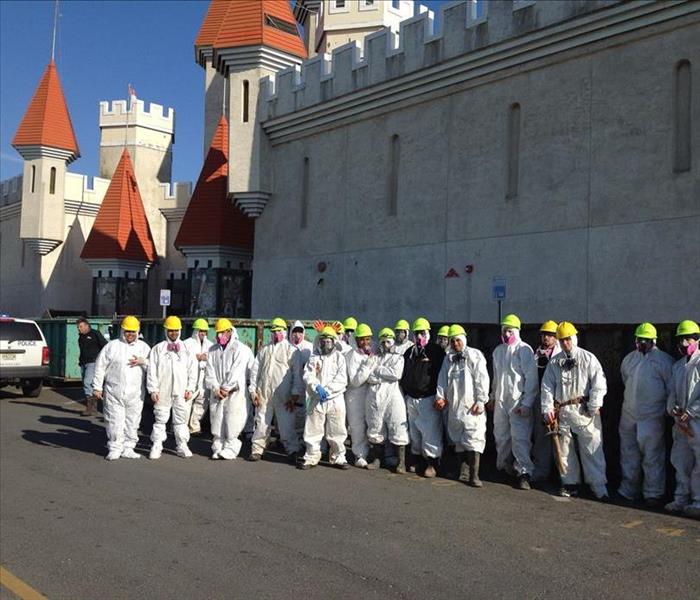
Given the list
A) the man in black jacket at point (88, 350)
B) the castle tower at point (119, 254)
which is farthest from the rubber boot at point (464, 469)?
the castle tower at point (119, 254)

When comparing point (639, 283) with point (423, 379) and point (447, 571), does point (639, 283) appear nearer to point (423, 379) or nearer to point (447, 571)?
point (423, 379)

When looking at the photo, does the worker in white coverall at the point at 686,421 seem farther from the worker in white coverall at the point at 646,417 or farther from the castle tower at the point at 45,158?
the castle tower at the point at 45,158

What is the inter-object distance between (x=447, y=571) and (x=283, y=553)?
4.23ft

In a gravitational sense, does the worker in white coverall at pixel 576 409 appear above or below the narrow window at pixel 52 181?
below

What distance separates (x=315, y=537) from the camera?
6.45m

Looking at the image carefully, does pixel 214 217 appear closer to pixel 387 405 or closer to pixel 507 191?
pixel 507 191

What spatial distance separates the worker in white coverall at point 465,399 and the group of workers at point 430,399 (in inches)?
0.6

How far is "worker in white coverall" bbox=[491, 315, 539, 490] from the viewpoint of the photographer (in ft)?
28.6

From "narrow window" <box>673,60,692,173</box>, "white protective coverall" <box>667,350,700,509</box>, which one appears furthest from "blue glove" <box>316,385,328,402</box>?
"narrow window" <box>673,60,692,173</box>

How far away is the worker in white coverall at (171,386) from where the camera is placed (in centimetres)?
1014

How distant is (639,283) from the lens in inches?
550

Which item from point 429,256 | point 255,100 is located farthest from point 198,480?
point 255,100

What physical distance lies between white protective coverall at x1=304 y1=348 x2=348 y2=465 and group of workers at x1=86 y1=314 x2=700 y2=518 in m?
0.01

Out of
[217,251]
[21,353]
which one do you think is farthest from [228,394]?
[217,251]
